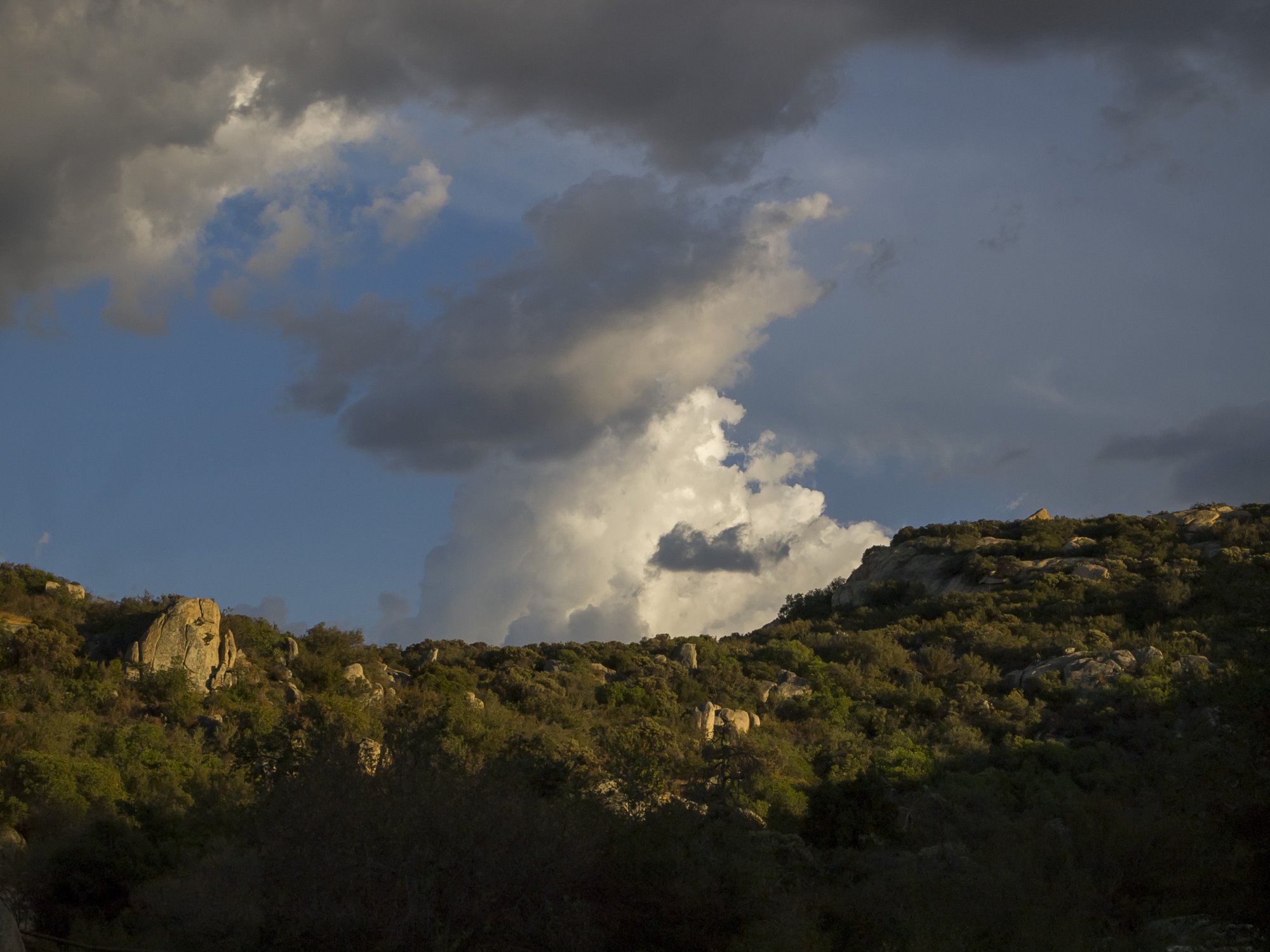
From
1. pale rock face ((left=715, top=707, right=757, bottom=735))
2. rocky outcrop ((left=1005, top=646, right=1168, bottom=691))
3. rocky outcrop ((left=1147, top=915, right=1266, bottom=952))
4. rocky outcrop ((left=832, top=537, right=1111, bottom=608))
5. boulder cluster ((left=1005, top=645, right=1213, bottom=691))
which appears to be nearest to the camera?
rocky outcrop ((left=1147, top=915, right=1266, bottom=952))

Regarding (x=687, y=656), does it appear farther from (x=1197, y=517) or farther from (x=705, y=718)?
(x=1197, y=517)

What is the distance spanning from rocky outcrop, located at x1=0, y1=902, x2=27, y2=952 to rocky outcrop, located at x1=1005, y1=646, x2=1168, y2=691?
36823 mm

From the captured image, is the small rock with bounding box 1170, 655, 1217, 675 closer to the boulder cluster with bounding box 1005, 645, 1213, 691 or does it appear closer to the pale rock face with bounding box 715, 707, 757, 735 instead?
the boulder cluster with bounding box 1005, 645, 1213, 691

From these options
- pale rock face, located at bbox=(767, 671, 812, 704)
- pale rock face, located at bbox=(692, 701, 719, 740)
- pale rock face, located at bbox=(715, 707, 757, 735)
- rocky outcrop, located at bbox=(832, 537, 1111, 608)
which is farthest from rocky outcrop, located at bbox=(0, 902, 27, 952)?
rocky outcrop, located at bbox=(832, 537, 1111, 608)

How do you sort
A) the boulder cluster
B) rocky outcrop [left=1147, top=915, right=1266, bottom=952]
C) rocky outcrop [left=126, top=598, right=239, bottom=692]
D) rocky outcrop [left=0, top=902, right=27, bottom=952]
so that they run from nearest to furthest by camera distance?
1. rocky outcrop [left=0, top=902, right=27, bottom=952]
2. rocky outcrop [left=1147, top=915, right=1266, bottom=952]
3. rocky outcrop [left=126, top=598, right=239, bottom=692]
4. the boulder cluster

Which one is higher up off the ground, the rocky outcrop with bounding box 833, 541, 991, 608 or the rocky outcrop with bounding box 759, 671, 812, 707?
the rocky outcrop with bounding box 833, 541, 991, 608

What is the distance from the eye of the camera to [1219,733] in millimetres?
16953

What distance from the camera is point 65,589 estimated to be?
3869 centimetres

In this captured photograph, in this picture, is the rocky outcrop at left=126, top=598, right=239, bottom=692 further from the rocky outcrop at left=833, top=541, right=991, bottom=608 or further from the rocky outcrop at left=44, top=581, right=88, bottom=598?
the rocky outcrop at left=833, top=541, right=991, bottom=608

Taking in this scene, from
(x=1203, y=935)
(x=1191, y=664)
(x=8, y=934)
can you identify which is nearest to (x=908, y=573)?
(x=1191, y=664)

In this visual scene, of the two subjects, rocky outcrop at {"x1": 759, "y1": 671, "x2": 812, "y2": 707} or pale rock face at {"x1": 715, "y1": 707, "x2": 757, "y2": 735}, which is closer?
pale rock face at {"x1": 715, "y1": 707, "x2": 757, "y2": 735}

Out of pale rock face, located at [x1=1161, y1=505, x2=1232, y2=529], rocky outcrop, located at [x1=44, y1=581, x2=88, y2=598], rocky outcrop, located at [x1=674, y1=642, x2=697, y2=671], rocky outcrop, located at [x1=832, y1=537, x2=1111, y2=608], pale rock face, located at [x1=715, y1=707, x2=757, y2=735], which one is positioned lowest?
pale rock face, located at [x1=715, y1=707, x2=757, y2=735]

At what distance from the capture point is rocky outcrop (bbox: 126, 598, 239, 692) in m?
33.2

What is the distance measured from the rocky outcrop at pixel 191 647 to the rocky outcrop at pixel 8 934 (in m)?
19.9
